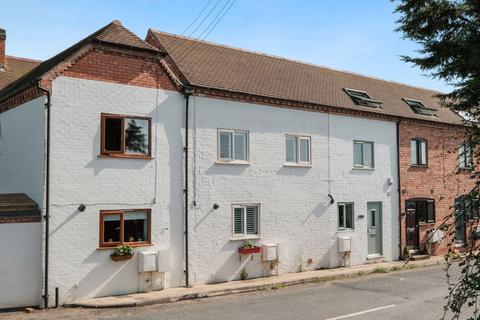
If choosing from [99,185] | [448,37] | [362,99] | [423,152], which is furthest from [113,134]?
[423,152]

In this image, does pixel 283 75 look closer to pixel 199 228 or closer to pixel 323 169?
pixel 323 169

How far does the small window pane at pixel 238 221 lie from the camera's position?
15242 millimetres

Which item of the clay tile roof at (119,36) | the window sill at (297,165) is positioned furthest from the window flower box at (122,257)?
the window sill at (297,165)

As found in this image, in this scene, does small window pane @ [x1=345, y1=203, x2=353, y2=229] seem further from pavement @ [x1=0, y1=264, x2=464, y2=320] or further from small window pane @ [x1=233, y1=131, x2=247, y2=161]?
small window pane @ [x1=233, y1=131, x2=247, y2=161]

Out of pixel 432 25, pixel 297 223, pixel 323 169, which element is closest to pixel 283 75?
pixel 323 169

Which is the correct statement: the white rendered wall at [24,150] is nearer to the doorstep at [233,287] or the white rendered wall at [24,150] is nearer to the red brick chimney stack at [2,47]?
the doorstep at [233,287]

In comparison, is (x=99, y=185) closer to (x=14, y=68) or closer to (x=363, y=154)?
(x=14, y=68)

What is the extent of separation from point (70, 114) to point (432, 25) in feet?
30.2

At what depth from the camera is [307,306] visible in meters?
11.7

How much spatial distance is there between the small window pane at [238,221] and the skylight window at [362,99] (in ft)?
26.7

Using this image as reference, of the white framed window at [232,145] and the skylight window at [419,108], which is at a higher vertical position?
the skylight window at [419,108]

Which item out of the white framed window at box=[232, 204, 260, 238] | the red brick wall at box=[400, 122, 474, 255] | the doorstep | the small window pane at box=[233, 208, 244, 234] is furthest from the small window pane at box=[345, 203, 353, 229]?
the small window pane at box=[233, 208, 244, 234]

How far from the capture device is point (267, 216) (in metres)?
15.9

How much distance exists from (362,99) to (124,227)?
12357 millimetres
